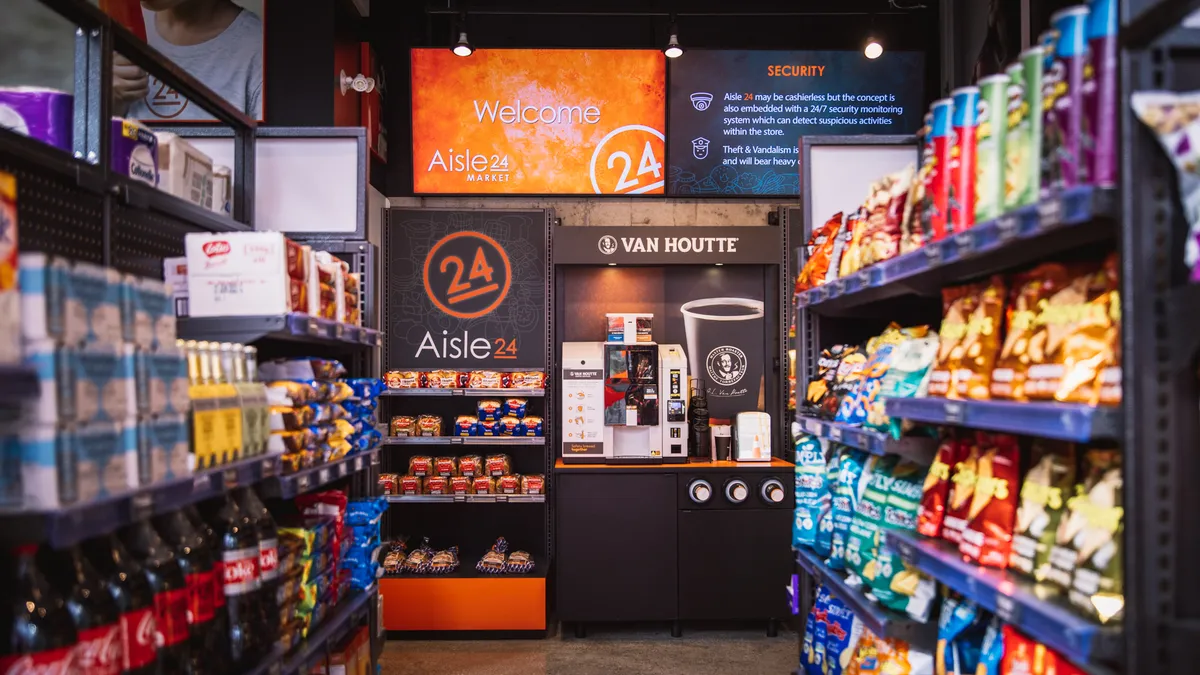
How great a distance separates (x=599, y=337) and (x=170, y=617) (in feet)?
13.2

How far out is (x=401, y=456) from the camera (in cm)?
545

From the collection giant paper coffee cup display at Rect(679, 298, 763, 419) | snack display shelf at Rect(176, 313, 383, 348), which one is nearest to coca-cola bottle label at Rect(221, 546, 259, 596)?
snack display shelf at Rect(176, 313, 383, 348)

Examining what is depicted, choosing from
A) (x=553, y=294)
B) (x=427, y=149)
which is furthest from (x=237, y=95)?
(x=553, y=294)

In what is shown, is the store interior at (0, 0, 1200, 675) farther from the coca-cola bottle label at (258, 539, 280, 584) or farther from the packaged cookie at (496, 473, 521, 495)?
the packaged cookie at (496, 473, 521, 495)

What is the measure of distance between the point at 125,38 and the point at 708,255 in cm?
356

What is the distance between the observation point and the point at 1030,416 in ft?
4.69

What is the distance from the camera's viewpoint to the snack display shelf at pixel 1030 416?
1.27m

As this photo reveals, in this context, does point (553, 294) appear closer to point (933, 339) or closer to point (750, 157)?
point (750, 157)

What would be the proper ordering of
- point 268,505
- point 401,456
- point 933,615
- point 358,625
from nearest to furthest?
point 933,615 < point 268,505 < point 358,625 < point 401,456

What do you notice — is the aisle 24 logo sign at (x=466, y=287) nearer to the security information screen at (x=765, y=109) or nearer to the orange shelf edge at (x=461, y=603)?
the security information screen at (x=765, y=109)

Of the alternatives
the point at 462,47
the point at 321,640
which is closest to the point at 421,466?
the point at 321,640

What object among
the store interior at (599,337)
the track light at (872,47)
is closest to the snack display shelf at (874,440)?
the store interior at (599,337)

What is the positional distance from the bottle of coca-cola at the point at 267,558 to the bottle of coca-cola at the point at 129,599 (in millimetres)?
435

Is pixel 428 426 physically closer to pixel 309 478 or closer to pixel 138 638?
pixel 309 478
